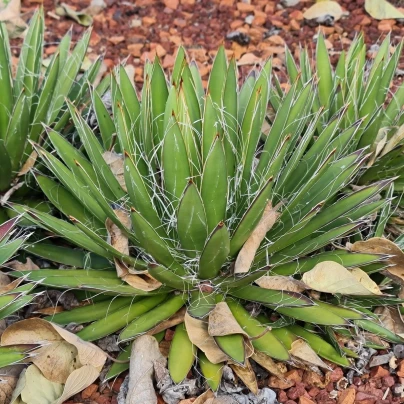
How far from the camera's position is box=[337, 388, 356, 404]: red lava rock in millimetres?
2008

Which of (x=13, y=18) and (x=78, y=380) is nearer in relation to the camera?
(x=78, y=380)

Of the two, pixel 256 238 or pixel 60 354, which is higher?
pixel 256 238

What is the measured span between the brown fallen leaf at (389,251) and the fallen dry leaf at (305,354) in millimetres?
359

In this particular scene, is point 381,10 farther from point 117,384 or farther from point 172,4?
point 117,384

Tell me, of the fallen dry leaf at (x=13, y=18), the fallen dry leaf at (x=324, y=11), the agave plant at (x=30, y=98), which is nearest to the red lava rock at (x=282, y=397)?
the agave plant at (x=30, y=98)

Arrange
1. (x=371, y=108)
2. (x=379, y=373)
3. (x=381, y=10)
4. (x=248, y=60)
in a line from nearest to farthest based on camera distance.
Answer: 1. (x=379, y=373)
2. (x=371, y=108)
3. (x=248, y=60)
4. (x=381, y=10)

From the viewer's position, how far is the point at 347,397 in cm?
201

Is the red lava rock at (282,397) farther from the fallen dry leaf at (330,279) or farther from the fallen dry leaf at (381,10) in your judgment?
the fallen dry leaf at (381,10)

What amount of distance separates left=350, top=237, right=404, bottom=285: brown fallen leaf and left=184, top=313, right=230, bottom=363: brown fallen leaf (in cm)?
55

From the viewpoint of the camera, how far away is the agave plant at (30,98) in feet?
7.84

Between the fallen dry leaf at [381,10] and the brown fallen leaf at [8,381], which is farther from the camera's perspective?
the fallen dry leaf at [381,10]

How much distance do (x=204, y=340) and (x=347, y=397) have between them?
451mm

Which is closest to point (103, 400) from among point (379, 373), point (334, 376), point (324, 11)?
point (334, 376)

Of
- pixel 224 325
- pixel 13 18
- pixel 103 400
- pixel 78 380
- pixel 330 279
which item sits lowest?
pixel 103 400
